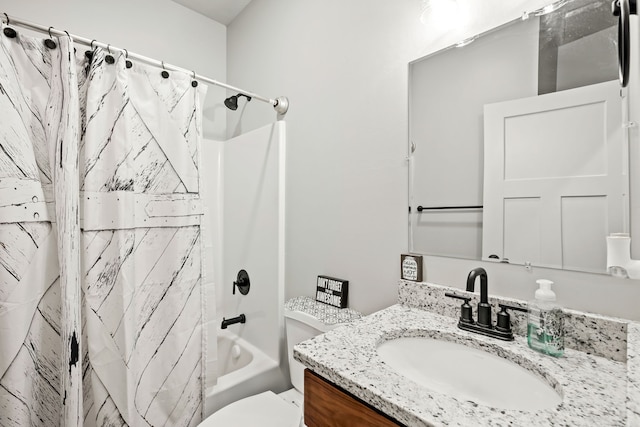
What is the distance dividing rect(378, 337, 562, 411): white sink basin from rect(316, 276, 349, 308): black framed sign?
522 millimetres

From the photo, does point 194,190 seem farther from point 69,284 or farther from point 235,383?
point 235,383

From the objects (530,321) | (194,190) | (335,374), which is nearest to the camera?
(335,374)

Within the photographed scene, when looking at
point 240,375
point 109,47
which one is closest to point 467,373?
point 240,375

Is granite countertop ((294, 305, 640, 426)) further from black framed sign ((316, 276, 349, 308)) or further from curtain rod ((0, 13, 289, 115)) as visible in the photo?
curtain rod ((0, 13, 289, 115))

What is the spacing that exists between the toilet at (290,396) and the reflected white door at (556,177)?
712 millimetres

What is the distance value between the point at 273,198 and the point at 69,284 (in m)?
0.92

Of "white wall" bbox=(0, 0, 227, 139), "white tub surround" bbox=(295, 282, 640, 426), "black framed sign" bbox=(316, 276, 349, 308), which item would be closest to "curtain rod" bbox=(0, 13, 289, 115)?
"white wall" bbox=(0, 0, 227, 139)

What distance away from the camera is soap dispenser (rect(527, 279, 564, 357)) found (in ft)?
2.38

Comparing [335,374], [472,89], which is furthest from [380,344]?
[472,89]

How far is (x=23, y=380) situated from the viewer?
40.1 inches

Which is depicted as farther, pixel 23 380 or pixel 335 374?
pixel 23 380

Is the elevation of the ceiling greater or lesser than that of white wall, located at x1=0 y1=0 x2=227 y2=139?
greater

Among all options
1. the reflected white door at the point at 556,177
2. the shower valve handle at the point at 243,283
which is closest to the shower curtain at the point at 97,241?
the shower valve handle at the point at 243,283

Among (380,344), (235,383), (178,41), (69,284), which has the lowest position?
(235,383)
